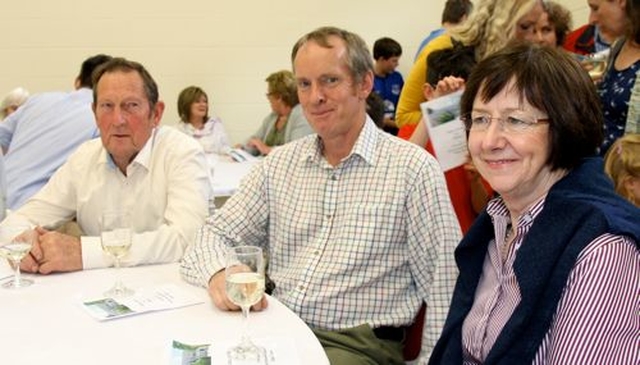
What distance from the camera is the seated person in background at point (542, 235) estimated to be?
1.05 meters

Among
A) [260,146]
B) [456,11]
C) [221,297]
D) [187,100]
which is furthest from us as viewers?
[187,100]

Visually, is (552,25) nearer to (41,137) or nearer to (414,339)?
(414,339)

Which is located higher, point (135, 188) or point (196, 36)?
point (196, 36)

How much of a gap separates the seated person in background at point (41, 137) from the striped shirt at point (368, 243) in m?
1.82

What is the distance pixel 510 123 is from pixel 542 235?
0.77 feet

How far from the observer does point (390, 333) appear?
69.8 inches

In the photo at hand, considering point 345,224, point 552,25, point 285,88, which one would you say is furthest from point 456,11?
point 345,224

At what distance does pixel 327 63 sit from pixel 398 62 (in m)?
5.17

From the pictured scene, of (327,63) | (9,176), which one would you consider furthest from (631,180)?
(9,176)

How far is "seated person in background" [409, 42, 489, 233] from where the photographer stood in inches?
86.7

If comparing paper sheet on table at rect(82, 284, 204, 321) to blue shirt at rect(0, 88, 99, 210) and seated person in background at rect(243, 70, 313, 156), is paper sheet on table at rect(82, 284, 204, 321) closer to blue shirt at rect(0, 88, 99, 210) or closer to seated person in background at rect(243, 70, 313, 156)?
blue shirt at rect(0, 88, 99, 210)

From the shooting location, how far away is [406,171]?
176 cm

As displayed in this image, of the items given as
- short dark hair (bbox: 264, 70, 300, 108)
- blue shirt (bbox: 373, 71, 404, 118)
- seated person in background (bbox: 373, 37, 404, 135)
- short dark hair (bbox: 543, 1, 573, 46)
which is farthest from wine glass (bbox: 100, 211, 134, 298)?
blue shirt (bbox: 373, 71, 404, 118)

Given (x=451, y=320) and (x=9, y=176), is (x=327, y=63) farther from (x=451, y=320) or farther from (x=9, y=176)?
(x=9, y=176)
